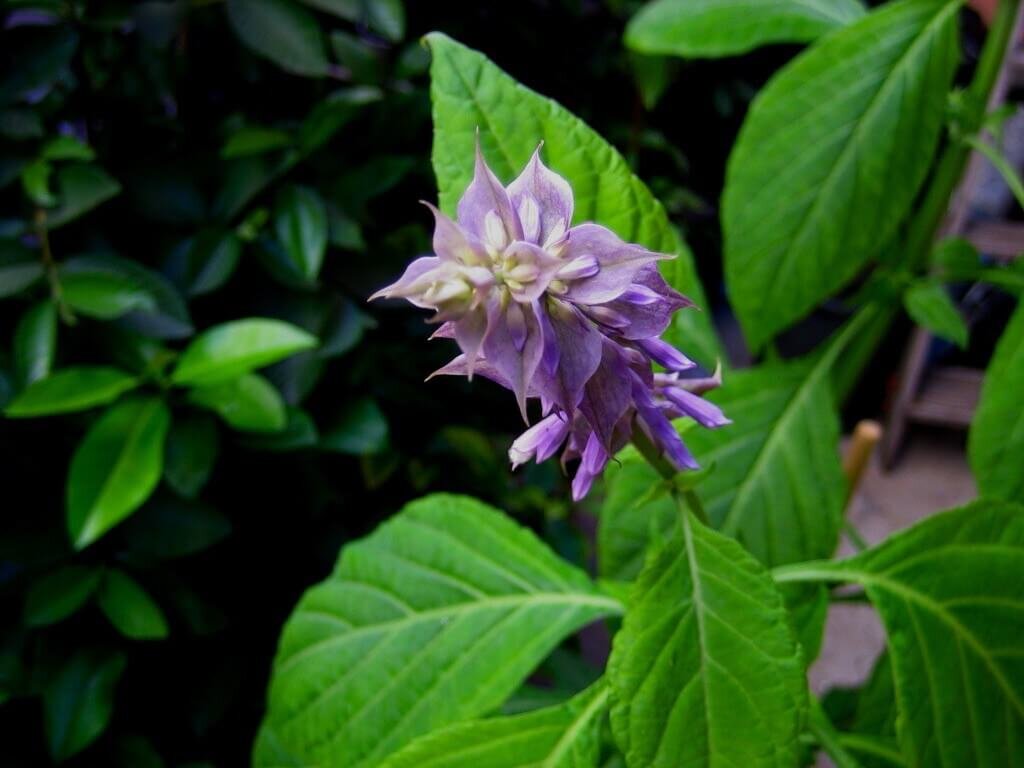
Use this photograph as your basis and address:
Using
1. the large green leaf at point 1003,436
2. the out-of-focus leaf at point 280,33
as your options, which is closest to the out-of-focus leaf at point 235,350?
the out-of-focus leaf at point 280,33

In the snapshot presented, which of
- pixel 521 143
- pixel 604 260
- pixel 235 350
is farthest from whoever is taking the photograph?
pixel 235 350

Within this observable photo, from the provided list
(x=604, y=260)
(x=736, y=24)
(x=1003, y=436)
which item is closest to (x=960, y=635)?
(x=1003, y=436)

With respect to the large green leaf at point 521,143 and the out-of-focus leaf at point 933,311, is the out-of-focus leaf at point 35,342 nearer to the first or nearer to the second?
the large green leaf at point 521,143

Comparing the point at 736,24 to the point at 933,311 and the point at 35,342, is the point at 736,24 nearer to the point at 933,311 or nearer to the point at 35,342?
the point at 933,311

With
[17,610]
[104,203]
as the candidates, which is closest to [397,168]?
[104,203]

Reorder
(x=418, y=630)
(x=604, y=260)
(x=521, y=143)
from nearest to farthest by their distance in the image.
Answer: (x=604, y=260)
(x=521, y=143)
(x=418, y=630)

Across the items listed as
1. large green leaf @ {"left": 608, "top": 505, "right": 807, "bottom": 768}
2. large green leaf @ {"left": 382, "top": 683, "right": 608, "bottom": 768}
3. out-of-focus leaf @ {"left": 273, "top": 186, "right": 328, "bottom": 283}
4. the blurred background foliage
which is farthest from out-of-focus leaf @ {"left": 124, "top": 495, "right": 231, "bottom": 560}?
large green leaf @ {"left": 608, "top": 505, "right": 807, "bottom": 768}

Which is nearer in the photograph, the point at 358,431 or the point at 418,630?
the point at 418,630
